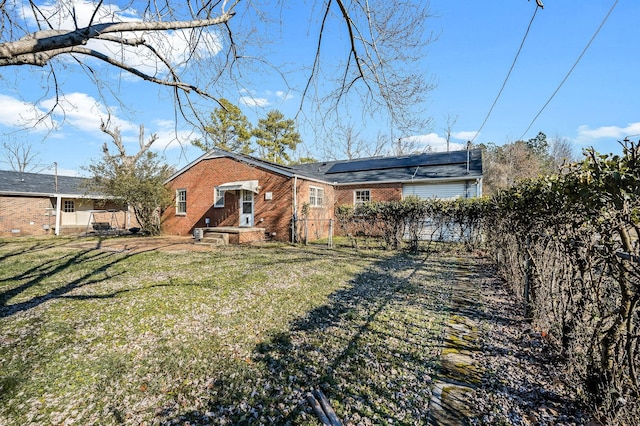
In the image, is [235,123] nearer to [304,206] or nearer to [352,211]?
[304,206]

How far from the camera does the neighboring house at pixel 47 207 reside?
17.4 metres

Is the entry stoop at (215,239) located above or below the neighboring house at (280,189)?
below

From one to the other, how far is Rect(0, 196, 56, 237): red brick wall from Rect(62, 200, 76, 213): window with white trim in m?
1.85

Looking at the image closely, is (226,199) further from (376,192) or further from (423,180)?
(423,180)

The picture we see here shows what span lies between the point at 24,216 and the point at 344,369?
78.1 ft

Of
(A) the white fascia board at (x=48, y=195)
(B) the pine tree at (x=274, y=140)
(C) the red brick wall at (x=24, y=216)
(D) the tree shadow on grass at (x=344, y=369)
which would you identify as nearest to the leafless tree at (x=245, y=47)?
(D) the tree shadow on grass at (x=344, y=369)

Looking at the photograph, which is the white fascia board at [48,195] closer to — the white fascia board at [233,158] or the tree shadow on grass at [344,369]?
the white fascia board at [233,158]

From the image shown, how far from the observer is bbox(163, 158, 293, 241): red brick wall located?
13875mm

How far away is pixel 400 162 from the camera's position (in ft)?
63.5

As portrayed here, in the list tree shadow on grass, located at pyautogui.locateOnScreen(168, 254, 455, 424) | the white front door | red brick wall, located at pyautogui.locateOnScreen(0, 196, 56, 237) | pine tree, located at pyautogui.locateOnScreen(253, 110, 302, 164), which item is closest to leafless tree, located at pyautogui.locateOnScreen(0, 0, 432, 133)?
tree shadow on grass, located at pyautogui.locateOnScreen(168, 254, 455, 424)

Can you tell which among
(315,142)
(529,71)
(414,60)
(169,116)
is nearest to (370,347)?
(315,142)

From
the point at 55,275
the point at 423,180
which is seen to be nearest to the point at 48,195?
the point at 55,275

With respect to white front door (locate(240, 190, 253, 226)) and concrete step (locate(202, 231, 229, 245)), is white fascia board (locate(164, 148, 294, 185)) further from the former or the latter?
concrete step (locate(202, 231, 229, 245))

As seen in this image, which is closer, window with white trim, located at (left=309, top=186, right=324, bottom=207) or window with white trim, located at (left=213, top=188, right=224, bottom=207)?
window with white trim, located at (left=309, top=186, right=324, bottom=207)
